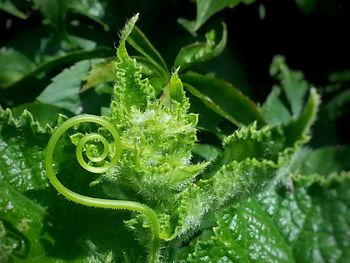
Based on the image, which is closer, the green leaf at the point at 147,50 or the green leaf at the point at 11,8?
the green leaf at the point at 147,50

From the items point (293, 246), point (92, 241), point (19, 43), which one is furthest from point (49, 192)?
point (19, 43)

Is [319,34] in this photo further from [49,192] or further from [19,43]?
[49,192]

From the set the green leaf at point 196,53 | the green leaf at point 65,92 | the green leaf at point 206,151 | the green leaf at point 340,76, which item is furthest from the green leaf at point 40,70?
the green leaf at point 340,76

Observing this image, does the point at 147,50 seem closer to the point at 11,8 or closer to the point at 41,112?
the point at 41,112

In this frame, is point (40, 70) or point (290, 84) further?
point (290, 84)

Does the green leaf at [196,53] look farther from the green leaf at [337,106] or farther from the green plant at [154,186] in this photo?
the green leaf at [337,106]

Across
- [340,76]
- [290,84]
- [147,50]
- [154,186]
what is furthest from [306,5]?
[154,186]
